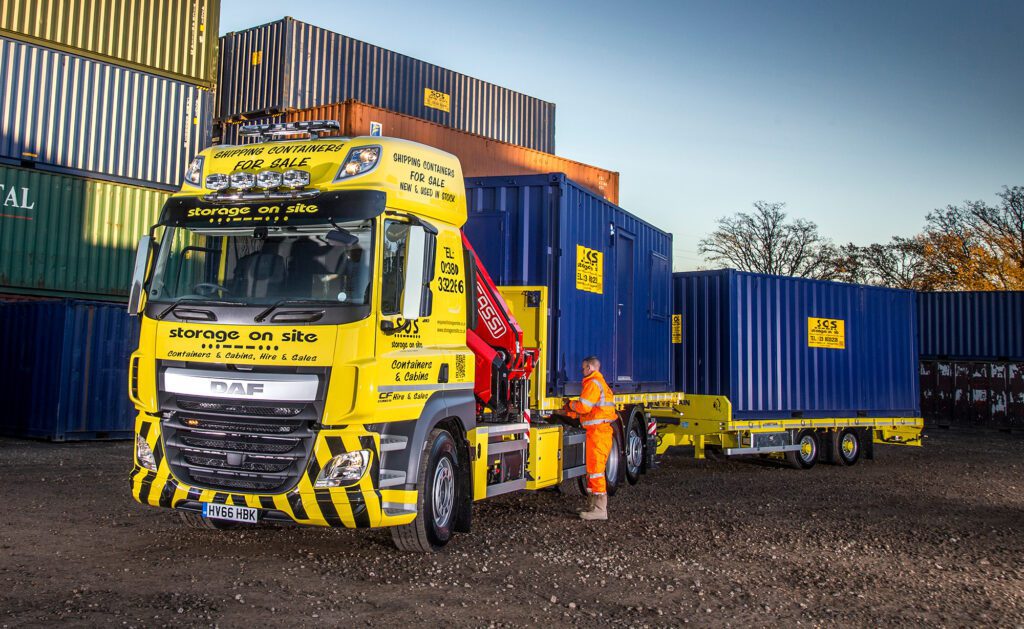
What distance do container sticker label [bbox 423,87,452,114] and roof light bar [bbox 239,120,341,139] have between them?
700 inches

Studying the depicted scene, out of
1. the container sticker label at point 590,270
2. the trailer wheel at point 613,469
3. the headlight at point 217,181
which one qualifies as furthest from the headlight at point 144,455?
the trailer wheel at point 613,469

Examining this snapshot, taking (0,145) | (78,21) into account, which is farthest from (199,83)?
(0,145)

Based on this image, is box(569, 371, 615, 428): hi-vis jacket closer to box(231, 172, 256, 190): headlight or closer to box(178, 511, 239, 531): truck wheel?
box(178, 511, 239, 531): truck wheel

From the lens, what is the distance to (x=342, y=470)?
6.12m

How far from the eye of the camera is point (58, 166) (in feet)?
57.9

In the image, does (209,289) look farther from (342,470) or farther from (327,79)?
(327,79)

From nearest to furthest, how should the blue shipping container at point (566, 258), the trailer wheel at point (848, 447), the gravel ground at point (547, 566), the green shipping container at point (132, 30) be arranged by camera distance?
the gravel ground at point (547, 566), the blue shipping container at point (566, 258), the trailer wheel at point (848, 447), the green shipping container at point (132, 30)

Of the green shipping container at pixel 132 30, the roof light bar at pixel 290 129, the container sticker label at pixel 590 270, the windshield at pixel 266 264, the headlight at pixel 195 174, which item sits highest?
the green shipping container at pixel 132 30

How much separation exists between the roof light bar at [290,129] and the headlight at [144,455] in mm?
2616

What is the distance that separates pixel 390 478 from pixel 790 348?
10251 mm

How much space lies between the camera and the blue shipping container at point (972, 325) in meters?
26.4

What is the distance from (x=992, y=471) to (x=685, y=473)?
553cm

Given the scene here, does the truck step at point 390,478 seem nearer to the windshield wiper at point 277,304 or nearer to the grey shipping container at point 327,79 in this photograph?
the windshield wiper at point 277,304

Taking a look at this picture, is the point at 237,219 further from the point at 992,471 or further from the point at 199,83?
the point at 199,83
